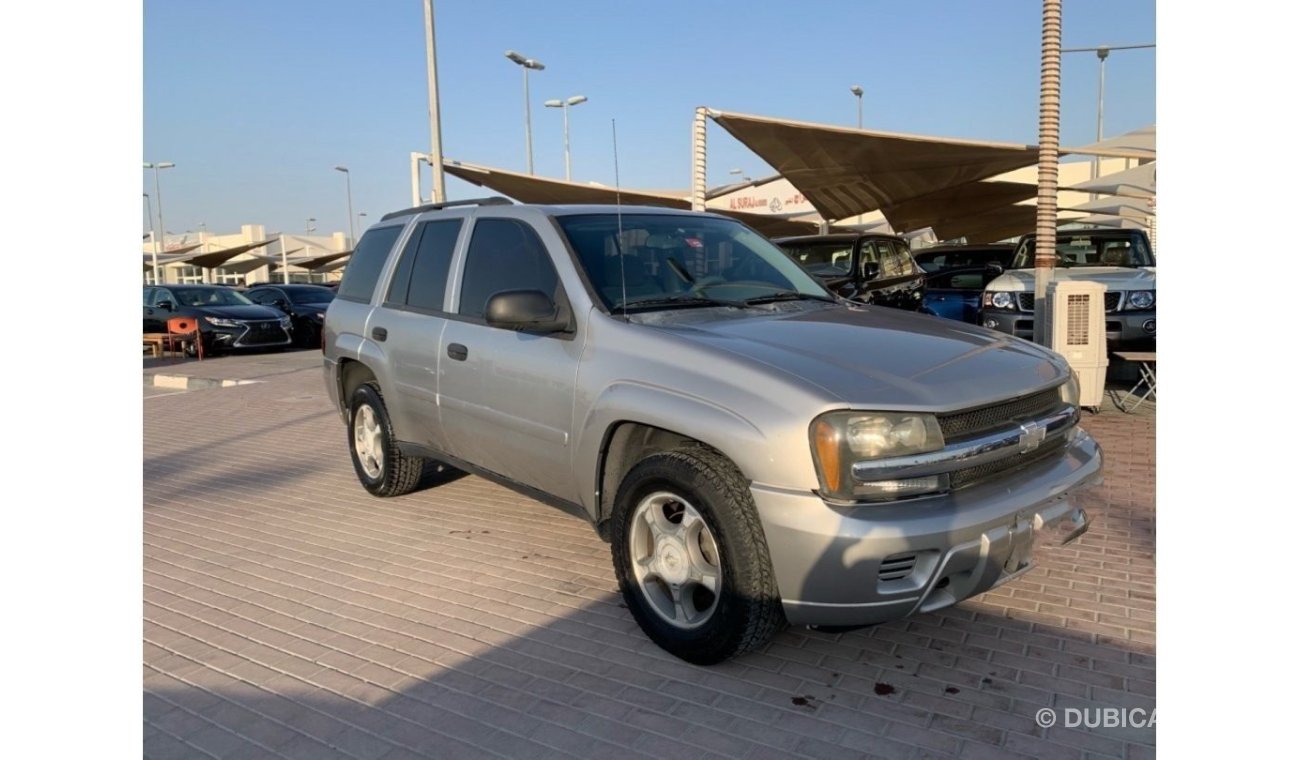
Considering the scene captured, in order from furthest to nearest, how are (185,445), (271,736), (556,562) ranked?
(185,445)
(556,562)
(271,736)

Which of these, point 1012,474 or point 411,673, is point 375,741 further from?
point 1012,474

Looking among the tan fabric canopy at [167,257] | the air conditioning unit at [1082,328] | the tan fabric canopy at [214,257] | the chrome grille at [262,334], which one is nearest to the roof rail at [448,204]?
the air conditioning unit at [1082,328]

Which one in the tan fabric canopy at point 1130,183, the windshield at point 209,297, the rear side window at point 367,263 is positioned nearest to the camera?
the rear side window at point 367,263

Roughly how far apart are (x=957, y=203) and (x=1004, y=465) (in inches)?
819

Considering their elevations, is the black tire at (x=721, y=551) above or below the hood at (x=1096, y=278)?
below

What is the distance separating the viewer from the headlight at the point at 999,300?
923 centimetres

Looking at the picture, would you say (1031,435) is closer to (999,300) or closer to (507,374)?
(507,374)

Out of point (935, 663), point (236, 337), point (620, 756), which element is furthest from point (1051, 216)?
point (236, 337)

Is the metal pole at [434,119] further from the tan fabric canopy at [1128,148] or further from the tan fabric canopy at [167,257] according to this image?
the tan fabric canopy at [167,257]

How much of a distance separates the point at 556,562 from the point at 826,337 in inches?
76.5

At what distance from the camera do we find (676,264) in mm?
4195

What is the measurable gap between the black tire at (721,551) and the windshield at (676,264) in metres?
0.86

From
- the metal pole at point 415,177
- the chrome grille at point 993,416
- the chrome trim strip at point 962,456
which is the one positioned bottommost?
the chrome trim strip at point 962,456

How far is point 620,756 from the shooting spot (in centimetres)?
278
